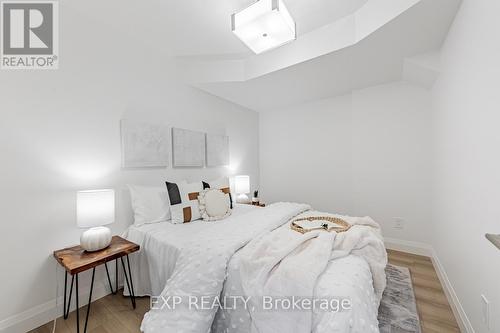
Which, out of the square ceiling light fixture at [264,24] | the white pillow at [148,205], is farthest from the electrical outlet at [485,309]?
the white pillow at [148,205]

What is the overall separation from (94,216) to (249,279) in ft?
4.20

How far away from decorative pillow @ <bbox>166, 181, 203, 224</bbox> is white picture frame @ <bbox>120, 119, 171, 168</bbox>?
0.41m

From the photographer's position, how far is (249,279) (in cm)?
117

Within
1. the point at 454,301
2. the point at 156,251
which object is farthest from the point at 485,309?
the point at 156,251

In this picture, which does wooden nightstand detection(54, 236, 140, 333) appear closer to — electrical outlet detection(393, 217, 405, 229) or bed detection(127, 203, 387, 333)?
bed detection(127, 203, 387, 333)

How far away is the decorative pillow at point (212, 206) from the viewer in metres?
2.20

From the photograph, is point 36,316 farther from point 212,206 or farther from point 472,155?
point 472,155

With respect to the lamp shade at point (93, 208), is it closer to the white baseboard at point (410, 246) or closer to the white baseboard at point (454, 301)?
the white baseboard at point (454, 301)

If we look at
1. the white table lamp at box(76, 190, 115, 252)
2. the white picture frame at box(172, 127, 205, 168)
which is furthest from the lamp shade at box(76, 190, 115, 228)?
the white picture frame at box(172, 127, 205, 168)

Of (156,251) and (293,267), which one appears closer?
(293,267)

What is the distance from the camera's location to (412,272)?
225cm

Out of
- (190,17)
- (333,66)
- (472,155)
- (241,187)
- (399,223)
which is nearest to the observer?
(472,155)

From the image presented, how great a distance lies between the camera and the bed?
995 mm

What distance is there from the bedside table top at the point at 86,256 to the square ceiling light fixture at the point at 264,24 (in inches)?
80.9
